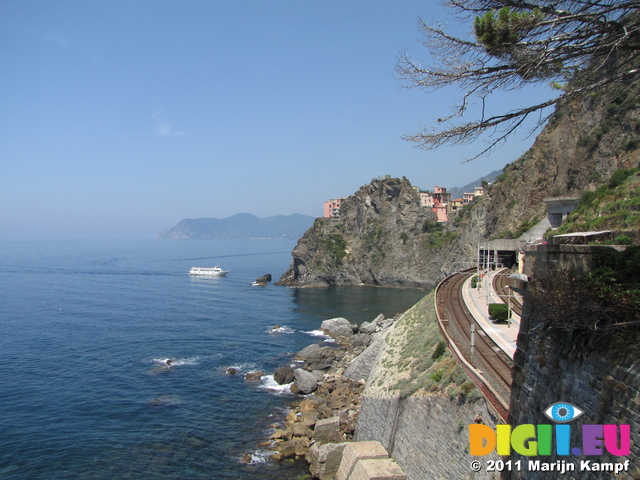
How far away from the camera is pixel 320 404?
28.3 m

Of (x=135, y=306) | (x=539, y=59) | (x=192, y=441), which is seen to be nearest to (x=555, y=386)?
(x=539, y=59)

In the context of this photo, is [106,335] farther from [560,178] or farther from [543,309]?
[560,178]

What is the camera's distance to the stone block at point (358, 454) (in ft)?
56.4

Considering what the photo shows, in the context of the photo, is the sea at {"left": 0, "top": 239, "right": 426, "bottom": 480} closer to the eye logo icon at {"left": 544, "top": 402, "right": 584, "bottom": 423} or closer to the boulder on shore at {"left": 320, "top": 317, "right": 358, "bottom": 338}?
the boulder on shore at {"left": 320, "top": 317, "right": 358, "bottom": 338}

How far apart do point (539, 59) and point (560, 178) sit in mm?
48546

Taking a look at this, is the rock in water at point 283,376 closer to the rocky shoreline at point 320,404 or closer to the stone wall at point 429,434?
the rocky shoreline at point 320,404

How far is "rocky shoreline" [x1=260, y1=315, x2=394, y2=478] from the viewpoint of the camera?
22.2 m

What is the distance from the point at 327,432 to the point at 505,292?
52.7ft

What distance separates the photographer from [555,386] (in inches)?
336

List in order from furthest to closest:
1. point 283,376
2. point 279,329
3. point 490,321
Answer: point 279,329, point 283,376, point 490,321

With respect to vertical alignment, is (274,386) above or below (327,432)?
below

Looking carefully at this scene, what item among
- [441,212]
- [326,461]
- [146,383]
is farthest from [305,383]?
[441,212]

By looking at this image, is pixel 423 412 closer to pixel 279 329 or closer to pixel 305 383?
pixel 305 383

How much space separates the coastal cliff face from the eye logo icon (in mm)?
85406
